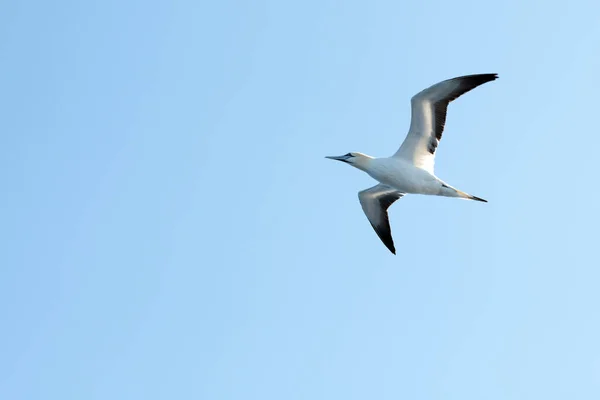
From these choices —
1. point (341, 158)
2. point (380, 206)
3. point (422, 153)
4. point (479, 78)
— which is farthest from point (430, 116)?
point (380, 206)

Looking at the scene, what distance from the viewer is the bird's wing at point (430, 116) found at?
2748 centimetres

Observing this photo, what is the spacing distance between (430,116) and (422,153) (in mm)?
1233

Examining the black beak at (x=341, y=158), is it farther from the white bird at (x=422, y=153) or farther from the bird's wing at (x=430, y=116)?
the bird's wing at (x=430, y=116)

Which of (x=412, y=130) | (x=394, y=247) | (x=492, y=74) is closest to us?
(x=492, y=74)

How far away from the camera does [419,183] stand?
28.3 metres

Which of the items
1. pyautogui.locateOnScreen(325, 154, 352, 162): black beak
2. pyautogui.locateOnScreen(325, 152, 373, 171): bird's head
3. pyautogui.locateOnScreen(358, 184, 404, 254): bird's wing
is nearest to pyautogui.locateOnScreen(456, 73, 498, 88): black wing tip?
pyautogui.locateOnScreen(325, 152, 373, 171): bird's head

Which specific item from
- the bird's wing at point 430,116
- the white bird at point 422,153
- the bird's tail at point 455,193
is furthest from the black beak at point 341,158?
the bird's tail at point 455,193

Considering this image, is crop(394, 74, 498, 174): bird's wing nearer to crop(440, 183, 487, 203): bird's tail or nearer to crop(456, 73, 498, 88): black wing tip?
crop(456, 73, 498, 88): black wing tip

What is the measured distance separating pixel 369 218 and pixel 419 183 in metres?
4.08

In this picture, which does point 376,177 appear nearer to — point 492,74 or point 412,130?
point 412,130

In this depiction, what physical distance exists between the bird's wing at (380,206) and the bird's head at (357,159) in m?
1.99

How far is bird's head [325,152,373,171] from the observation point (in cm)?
2955

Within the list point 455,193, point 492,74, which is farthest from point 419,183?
point 492,74

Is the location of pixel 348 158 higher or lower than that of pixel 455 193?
higher
